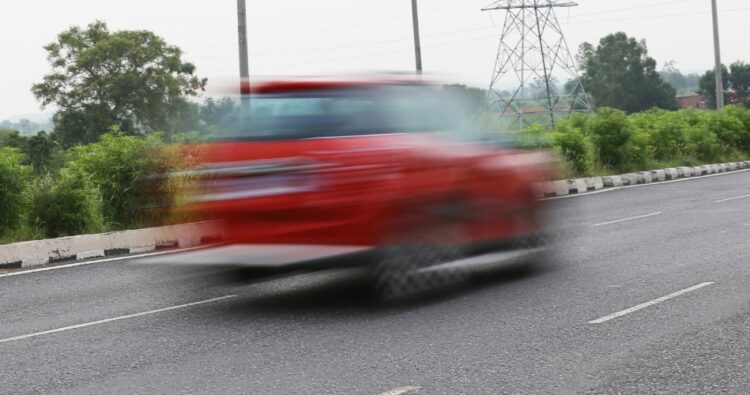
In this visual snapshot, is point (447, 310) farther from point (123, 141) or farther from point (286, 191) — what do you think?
point (123, 141)

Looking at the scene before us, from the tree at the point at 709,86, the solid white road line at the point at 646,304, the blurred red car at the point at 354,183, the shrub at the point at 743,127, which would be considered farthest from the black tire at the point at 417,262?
the tree at the point at 709,86

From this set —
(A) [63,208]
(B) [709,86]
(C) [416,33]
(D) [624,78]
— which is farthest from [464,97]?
(B) [709,86]

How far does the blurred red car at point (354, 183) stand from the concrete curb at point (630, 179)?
10986mm

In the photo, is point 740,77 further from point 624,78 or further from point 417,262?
point 417,262

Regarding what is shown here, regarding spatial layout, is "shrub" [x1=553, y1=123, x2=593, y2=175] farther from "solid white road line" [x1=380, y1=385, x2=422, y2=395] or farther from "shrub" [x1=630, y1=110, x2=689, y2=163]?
"solid white road line" [x1=380, y1=385, x2=422, y2=395]

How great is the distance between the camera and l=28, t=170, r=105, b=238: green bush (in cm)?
1356

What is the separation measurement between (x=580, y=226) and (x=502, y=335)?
25.2ft

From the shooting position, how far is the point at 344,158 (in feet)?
25.5

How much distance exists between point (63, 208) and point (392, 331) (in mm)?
7816

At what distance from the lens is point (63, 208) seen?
537 inches

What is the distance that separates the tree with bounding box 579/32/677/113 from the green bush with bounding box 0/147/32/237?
9511 cm

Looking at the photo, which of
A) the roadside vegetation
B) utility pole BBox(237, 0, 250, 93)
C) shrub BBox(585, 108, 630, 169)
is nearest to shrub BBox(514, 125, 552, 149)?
the roadside vegetation

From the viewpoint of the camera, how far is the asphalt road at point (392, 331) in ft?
19.0

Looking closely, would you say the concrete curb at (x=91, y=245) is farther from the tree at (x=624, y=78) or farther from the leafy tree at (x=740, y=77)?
the leafy tree at (x=740, y=77)
